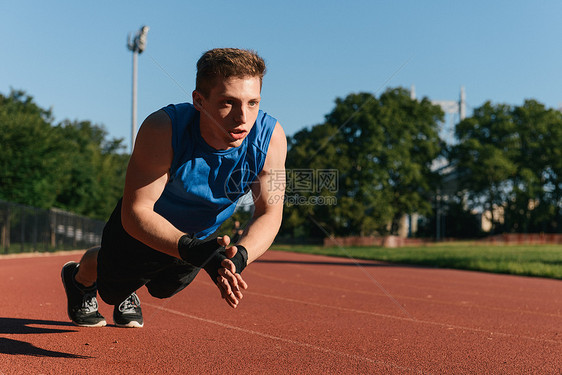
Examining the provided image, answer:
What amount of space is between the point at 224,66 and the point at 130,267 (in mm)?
1688

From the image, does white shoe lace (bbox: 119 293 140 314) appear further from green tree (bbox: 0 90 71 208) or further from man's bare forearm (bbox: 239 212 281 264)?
green tree (bbox: 0 90 71 208)

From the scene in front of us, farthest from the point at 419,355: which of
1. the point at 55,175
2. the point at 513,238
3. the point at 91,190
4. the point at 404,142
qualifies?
the point at 513,238

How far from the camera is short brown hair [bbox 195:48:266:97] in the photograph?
2.80m

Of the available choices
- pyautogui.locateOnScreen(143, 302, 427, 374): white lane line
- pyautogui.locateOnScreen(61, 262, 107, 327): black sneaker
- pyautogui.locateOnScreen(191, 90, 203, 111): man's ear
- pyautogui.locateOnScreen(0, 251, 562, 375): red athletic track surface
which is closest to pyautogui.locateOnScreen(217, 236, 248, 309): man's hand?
pyautogui.locateOnScreen(191, 90, 203, 111): man's ear

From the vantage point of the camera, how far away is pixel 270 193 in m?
3.22

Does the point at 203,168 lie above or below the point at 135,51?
below

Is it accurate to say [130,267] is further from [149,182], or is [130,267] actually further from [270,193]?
[270,193]

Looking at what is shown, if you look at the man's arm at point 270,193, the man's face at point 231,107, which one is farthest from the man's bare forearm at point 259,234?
the man's face at point 231,107

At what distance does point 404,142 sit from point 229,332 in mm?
45259

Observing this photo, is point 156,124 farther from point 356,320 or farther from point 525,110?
point 525,110

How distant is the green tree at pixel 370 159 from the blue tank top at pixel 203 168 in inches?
1588

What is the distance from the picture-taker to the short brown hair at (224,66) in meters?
2.80

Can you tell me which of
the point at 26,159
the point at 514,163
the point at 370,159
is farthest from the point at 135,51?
the point at 514,163

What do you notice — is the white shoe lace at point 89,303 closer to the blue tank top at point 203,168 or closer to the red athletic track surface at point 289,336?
the red athletic track surface at point 289,336
